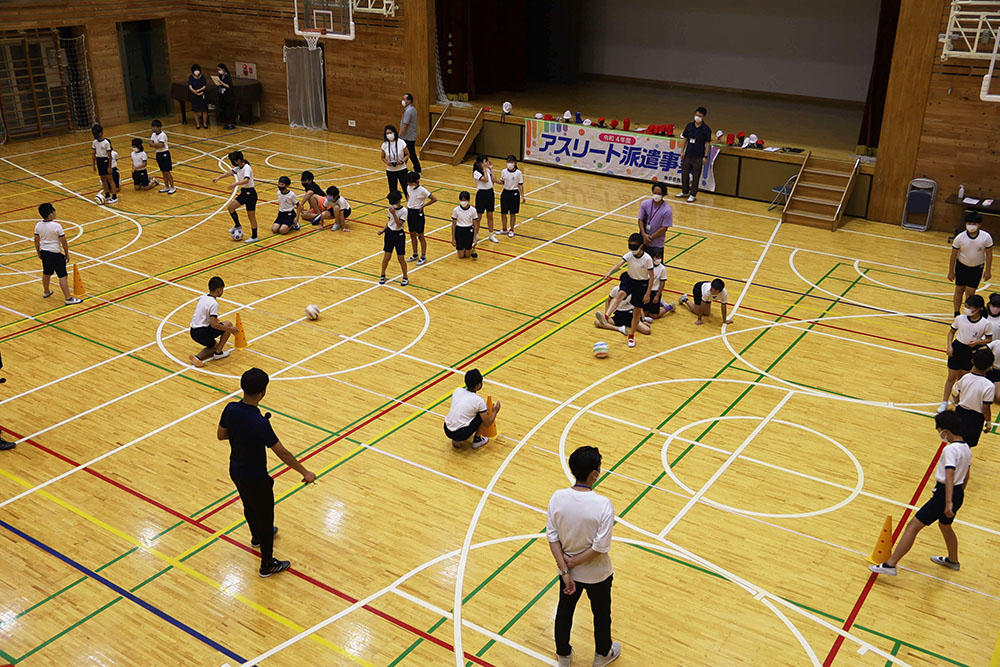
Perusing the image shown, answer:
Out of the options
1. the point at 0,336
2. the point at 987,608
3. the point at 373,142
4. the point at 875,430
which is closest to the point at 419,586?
the point at 987,608

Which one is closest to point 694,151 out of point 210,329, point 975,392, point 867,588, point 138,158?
point 975,392

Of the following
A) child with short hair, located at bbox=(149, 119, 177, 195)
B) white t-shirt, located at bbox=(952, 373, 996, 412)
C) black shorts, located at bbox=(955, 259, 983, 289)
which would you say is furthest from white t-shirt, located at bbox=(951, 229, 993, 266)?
child with short hair, located at bbox=(149, 119, 177, 195)

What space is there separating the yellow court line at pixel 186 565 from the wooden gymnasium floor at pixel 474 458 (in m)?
0.03

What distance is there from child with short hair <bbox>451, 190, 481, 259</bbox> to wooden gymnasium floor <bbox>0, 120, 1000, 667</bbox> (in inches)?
17.8

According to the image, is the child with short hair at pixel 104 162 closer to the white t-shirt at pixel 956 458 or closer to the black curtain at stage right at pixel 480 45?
the black curtain at stage right at pixel 480 45

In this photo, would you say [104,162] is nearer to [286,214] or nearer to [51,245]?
[286,214]

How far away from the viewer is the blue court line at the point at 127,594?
7.06m

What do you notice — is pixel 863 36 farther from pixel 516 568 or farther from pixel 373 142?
pixel 516 568

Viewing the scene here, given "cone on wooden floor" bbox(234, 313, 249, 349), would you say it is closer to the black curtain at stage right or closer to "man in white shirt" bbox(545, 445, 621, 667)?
"man in white shirt" bbox(545, 445, 621, 667)

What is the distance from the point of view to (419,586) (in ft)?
25.6

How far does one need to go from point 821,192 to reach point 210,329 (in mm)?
13266

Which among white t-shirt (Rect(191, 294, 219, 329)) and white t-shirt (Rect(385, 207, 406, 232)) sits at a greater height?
white t-shirt (Rect(385, 207, 406, 232))

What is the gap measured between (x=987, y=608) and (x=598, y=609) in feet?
12.1

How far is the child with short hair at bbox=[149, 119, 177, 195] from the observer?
61.9 feet
